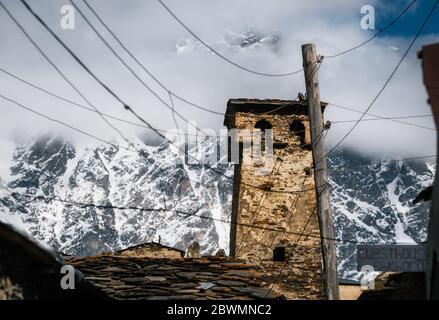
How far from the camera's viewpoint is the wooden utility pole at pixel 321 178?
30.4 ft

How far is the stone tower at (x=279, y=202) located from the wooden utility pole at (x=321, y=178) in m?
6.62

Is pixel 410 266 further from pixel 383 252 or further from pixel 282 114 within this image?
pixel 282 114

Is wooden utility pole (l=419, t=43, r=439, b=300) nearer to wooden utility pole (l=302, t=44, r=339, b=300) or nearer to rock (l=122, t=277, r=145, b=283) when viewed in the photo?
wooden utility pole (l=302, t=44, r=339, b=300)

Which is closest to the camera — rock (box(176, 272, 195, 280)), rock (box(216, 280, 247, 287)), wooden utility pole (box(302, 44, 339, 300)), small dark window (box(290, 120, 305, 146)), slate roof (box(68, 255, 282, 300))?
wooden utility pole (box(302, 44, 339, 300))


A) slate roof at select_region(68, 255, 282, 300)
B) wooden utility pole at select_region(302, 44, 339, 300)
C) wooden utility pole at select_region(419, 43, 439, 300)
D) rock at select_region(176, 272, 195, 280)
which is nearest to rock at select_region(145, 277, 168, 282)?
slate roof at select_region(68, 255, 282, 300)

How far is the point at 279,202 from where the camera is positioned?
18656mm

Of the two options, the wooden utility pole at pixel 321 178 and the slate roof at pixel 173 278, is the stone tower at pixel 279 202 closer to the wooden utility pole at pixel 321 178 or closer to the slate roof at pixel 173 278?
the slate roof at pixel 173 278

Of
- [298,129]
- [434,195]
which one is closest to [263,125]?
[298,129]

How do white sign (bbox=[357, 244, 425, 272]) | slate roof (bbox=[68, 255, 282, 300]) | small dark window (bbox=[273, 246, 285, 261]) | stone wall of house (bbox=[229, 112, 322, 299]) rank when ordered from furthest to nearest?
small dark window (bbox=[273, 246, 285, 261]), stone wall of house (bbox=[229, 112, 322, 299]), slate roof (bbox=[68, 255, 282, 300]), white sign (bbox=[357, 244, 425, 272])

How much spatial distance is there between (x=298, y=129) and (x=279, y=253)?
156 inches

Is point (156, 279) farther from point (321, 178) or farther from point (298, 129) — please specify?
point (298, 129)

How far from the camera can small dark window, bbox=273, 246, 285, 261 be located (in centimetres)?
1788

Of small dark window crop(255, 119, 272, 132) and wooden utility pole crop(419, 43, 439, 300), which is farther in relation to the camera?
small dark window crop(255, 119, 272, 132)
